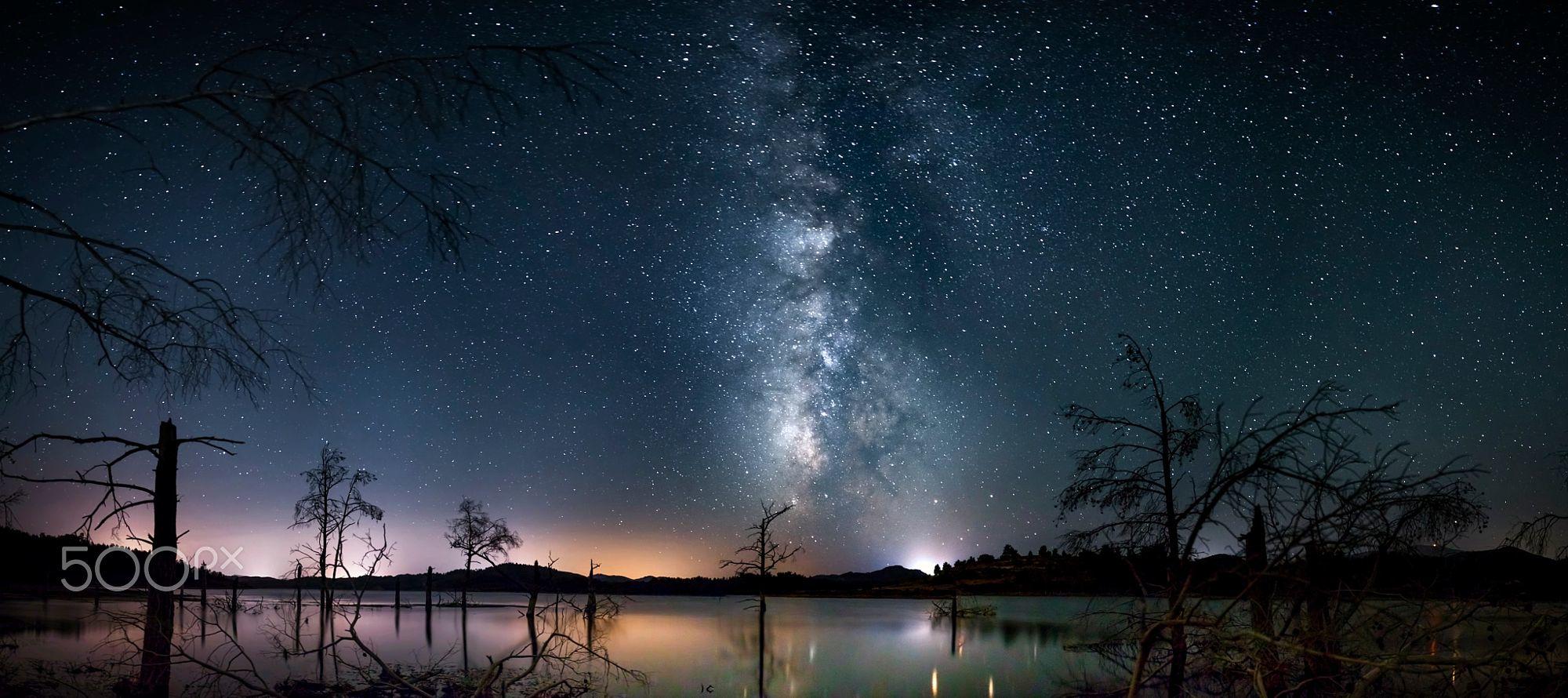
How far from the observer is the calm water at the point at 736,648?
72.8 ft

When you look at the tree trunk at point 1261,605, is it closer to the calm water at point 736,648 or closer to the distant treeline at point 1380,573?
the distant treeline at point 1380,573

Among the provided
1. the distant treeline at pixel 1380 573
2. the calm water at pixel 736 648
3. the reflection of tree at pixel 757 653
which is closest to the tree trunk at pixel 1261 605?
the distant treeline at pixel 1380 573

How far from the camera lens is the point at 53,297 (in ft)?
13.9

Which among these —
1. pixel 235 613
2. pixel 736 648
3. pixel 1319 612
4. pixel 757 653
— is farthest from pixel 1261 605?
pixel 235 613

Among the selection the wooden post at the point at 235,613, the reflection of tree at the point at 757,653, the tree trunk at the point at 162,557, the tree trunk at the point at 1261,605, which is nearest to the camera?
the tree trunk at the point at 1261,605

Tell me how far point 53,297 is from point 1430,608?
8.19 metres

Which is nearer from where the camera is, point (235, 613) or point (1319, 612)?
point (1319, 612)

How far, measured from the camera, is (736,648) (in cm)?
3400

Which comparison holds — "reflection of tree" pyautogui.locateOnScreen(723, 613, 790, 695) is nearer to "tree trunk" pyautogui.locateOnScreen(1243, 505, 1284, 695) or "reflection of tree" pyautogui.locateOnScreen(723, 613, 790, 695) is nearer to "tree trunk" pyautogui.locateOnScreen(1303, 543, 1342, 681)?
"tree trunk" pyautogui.locateOnScreen(1243, 505, 1284, 695)

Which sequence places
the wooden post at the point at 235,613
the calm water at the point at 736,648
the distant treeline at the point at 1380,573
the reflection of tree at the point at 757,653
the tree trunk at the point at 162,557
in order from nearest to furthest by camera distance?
the distant treeline at the point at 1380,573 → the tree trunk at the point at 162,557 → the calm water at the point at 736,648 → the reflection of tree at the point at 757,653 → the wooden post at the point at 235,613

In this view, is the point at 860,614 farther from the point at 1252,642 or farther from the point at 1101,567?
the point at 1252,642

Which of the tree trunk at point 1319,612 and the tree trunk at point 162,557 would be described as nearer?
the tree trunk at point 1319,612

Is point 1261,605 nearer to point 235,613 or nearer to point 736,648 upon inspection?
point 736,648

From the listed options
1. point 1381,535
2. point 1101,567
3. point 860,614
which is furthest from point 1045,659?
point 860,614
